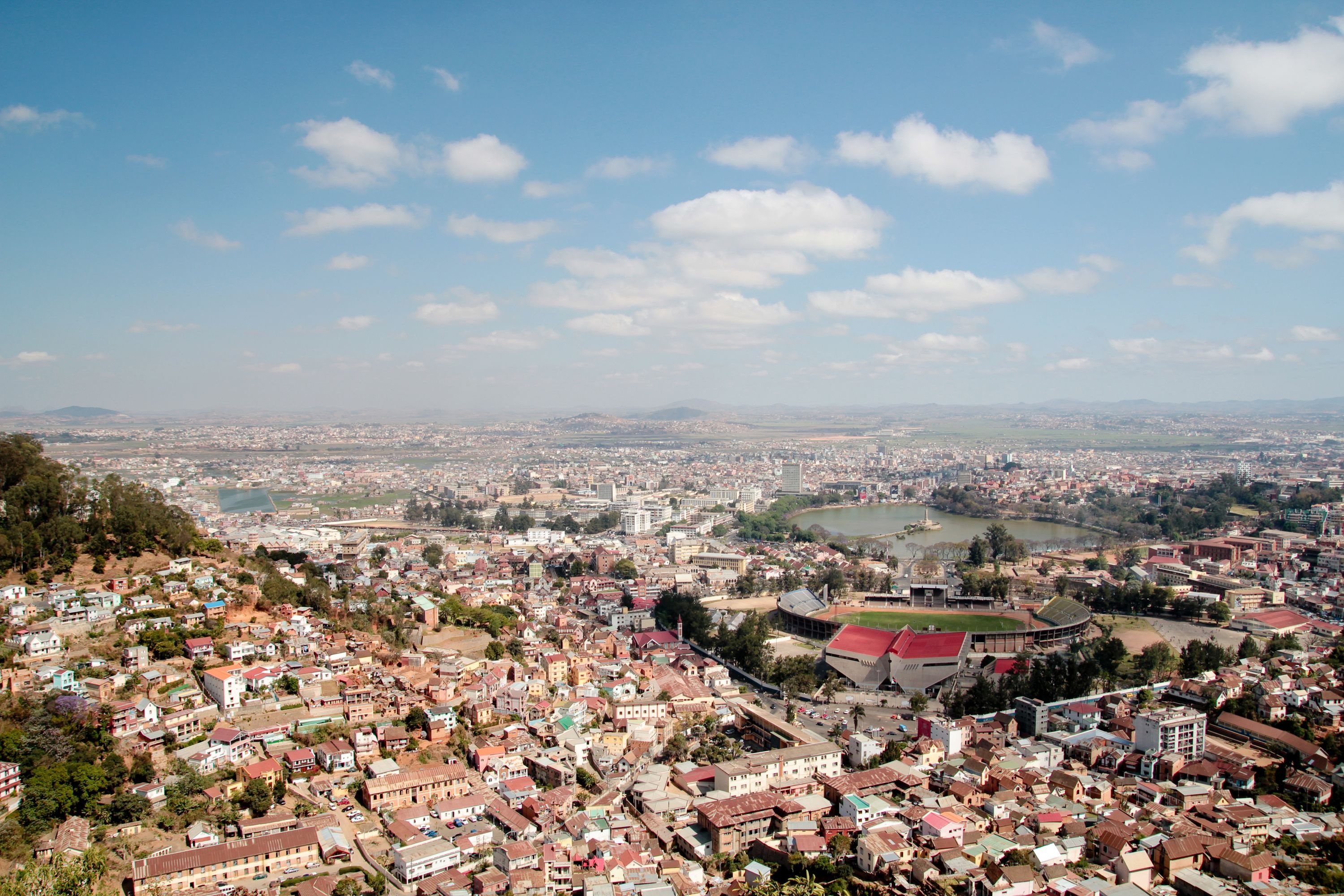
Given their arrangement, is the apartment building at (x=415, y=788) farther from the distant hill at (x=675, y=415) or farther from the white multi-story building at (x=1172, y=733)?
the distant hill at (x=675, y=415)

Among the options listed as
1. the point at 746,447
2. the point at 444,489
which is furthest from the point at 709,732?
the point at 746,447

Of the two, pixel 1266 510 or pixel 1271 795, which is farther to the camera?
pixel 1266 510

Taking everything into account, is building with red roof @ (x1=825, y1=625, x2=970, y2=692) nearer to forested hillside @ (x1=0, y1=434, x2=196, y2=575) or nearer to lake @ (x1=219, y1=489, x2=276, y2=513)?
forested hillside @ (x1=0, y1=434, x2=196, y2=575)

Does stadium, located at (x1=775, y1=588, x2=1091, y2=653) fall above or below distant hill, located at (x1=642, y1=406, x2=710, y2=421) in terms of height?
below

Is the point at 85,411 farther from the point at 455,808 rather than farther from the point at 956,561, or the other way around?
the point at 455,808

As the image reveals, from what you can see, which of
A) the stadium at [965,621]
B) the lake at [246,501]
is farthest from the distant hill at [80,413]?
the stadium at [965,621]

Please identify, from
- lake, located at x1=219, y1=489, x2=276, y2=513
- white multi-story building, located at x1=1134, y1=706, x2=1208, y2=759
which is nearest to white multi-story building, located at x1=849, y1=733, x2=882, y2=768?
white multi-story building, located at x1=1134, y1=706, x2=1208, y2=759

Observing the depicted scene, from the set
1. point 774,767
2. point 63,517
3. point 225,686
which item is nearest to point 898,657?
point 774,767
